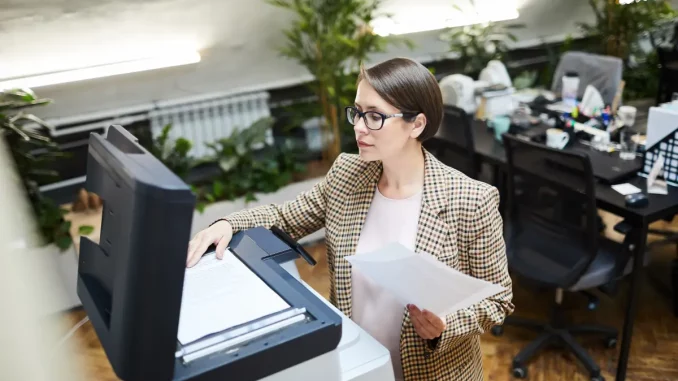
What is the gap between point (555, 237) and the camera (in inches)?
95.3

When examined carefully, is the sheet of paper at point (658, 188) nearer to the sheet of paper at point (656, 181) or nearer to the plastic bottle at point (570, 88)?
the sheet of paper at point (656, 181)

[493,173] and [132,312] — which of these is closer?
[132,312]

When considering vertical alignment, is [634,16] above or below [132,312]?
above

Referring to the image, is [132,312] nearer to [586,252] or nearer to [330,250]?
[330,250]

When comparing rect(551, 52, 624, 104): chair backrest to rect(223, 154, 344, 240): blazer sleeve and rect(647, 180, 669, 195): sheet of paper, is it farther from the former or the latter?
rect(223, 154, 344, 240): blazer sleeve

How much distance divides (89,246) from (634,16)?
5.52m

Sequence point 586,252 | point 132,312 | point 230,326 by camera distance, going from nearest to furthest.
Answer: point 132,312 → point 230,326 → point 586,252

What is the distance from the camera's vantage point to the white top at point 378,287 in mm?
1354

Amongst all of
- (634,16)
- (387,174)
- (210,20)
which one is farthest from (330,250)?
(634,16)

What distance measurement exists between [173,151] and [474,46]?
261 cm

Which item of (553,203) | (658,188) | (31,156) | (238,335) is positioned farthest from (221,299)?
(31,156)

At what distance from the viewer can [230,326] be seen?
82 centimetres

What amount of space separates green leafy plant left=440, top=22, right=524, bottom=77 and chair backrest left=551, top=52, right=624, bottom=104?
2.23ft

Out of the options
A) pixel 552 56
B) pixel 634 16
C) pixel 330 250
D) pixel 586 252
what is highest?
pixel 634 16
